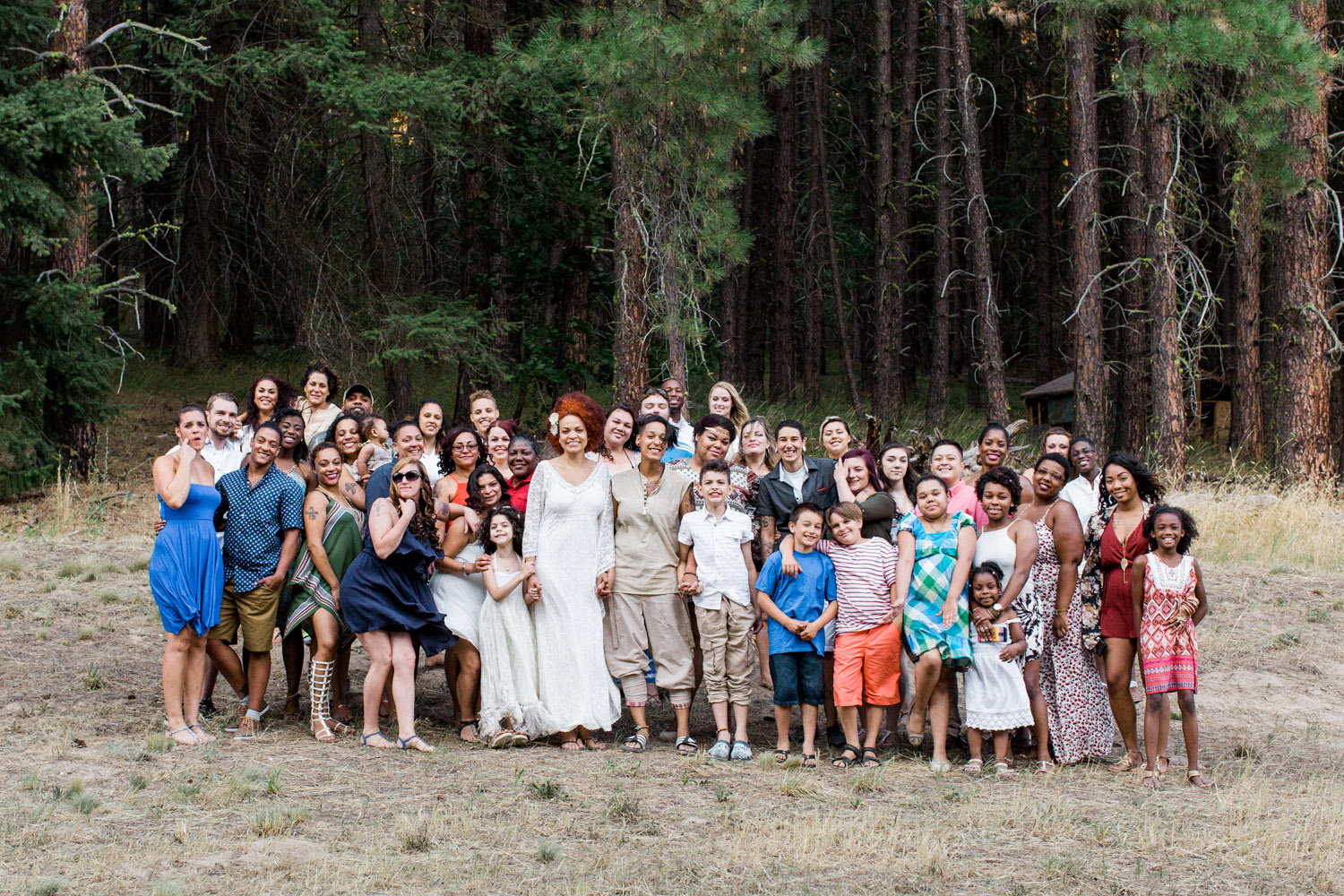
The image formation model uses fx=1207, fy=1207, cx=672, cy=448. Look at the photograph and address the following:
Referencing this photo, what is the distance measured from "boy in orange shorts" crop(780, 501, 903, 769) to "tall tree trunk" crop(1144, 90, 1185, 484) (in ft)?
30.8

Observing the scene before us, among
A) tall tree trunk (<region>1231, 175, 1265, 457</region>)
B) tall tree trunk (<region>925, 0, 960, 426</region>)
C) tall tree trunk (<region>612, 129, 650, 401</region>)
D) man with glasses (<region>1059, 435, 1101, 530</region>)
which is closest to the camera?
man with glasses (<region>1059, 435, 1101, 530</region>)

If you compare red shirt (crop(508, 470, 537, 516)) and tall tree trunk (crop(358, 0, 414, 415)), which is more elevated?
tall tree trunk (crop(358, 0, 414, 415))

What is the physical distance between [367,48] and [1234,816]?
47.3 feet

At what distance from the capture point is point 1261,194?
1565 centimetres

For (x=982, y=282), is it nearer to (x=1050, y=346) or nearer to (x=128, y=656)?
(x=1050, y=346)

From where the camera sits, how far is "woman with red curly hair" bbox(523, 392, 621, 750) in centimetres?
700

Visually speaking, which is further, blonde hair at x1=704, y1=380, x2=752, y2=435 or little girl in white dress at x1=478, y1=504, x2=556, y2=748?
blonde hair at x1=704, y1=380, x2=752, y2=435

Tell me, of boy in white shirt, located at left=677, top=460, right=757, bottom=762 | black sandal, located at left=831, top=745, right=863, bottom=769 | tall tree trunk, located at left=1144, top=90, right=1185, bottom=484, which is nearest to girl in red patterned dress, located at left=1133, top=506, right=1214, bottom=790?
black sandal, located at left=831, top=745, right=863, bottom=769

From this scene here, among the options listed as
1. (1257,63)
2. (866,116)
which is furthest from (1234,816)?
(866,116)

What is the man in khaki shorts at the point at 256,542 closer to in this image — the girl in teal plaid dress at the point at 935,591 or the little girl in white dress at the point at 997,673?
the girl in teal plaid dress at the point at 935,591

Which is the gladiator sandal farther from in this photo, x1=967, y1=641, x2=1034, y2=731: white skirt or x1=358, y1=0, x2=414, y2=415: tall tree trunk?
x1=358, y1=0, x2=414, y2=415: tall tree trunk

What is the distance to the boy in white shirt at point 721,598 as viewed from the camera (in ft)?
22.8

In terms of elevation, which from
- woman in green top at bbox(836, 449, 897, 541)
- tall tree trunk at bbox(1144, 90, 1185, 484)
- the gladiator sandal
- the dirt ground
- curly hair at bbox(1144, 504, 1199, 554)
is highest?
tall tree trunk at bbox(1144, 90, 1185, 484)

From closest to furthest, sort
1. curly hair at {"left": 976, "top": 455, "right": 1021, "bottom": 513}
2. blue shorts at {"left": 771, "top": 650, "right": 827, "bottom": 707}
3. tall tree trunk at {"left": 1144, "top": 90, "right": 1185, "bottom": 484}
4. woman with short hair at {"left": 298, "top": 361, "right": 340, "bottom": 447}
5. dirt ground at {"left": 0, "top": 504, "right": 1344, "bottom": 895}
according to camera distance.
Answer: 1. dirt ground at {"left": 0, "top": 504, "right": 1344, "bottom": 895}
2. curly hair at {"left": 976, "top": 455, "right": 1021, "bottom": 513}
3. blue shorts at {"left": 771, "top": 650, "right": 827, "bottom": 707}
4. woman with short hair at {"left": 298, "top": 361, "right": 340, "bottom": 447}
5. tall tree trunk at {"left": 1144, "top": 90, "right": 1185, "bottom": 484}
